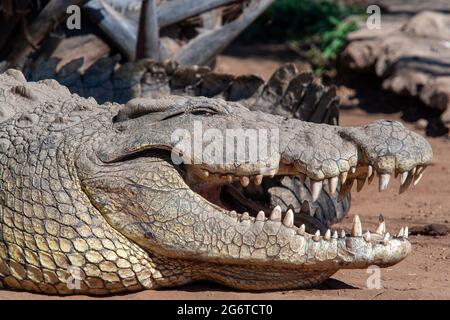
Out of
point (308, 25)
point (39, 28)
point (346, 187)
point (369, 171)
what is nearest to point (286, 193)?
point (346, 187)

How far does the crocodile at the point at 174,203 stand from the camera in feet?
11.8

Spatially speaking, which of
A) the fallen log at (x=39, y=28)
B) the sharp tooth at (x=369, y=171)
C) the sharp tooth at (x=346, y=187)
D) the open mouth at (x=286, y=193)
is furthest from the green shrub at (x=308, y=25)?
the sharp tooth at (x=369, y=171)

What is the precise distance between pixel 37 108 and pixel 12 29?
9.40ft

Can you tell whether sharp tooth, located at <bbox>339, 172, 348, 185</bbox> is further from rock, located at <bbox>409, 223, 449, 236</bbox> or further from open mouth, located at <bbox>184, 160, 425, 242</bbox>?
rock, located at <bbox>409, 223, 449, 236</bbox>

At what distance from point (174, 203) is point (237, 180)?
27 cm

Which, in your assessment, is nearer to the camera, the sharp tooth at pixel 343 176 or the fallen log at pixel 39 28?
the sharp tooth at pixel 343 176

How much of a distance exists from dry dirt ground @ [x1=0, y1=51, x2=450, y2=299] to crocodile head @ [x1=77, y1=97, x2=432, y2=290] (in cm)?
8

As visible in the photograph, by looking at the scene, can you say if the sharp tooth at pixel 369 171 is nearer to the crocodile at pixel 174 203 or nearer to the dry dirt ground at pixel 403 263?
the crocodile at pixel 174 203

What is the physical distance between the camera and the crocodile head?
360cm

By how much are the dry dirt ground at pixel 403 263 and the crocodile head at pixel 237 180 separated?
85 mm

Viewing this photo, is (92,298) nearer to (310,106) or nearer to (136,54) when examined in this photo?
(310,106)

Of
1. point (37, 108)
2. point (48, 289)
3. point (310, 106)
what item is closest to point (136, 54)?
point (310, 106)

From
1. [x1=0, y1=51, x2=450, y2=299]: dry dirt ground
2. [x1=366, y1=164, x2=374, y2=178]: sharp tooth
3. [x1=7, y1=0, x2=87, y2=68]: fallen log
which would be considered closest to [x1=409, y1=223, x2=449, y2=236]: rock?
[x1=0, y1=51, x2=450, y2=299]: dry dirt ground

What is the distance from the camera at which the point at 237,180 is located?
12.2ft
